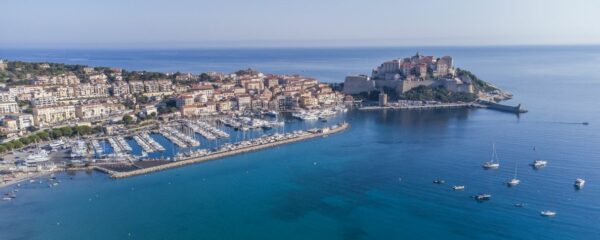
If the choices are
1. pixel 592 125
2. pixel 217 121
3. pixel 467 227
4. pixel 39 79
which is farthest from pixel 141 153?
pixel 592 125

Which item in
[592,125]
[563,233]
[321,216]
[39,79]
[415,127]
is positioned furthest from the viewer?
[39,79]

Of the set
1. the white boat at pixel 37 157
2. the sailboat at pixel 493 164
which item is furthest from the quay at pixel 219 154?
the sailboat at pixel 493 164

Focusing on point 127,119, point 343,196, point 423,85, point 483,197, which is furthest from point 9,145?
point 423,85

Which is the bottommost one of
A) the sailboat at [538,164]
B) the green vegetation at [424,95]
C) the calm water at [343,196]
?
the calm water at [343,196]

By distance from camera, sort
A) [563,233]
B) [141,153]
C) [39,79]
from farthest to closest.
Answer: [39,79]
[141,153]
[563,233]

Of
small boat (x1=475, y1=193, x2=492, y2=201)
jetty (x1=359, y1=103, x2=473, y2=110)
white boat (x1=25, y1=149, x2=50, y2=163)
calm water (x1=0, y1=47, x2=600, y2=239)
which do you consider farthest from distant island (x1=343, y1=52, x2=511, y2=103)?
white boat (x1=25, y1=149, x2=50, y2=163)

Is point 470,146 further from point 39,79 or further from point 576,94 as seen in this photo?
point 39,79

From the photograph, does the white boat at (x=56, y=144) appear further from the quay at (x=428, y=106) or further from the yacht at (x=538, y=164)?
the yacht at (x=538, y=164)
